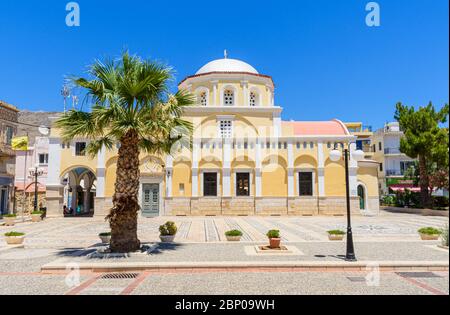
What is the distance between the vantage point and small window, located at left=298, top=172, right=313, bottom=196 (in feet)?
88.1

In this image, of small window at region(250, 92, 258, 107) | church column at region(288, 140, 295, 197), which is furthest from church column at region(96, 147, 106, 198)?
church column at region(288, 140, 295, 197)

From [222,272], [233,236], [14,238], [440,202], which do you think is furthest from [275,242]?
[440,202]

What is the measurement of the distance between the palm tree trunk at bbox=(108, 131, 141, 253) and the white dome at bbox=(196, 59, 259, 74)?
69.5 ft

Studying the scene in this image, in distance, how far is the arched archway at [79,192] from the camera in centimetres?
2965

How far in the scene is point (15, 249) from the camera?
1218 cm

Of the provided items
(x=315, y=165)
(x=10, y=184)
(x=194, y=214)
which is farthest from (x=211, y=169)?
(x=10, y=184)

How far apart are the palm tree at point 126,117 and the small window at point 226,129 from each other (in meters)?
16.8

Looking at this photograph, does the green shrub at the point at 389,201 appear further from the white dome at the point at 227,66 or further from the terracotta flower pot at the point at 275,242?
the terracotta flower pot at the point at 275,242

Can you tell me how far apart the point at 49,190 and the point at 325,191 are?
22.9 m

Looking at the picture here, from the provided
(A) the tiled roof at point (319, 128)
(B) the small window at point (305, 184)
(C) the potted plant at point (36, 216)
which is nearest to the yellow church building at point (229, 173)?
(B) the small window at point (305, 184)

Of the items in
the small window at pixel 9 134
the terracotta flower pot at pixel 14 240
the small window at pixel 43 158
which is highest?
the small window at pixel 9 134
